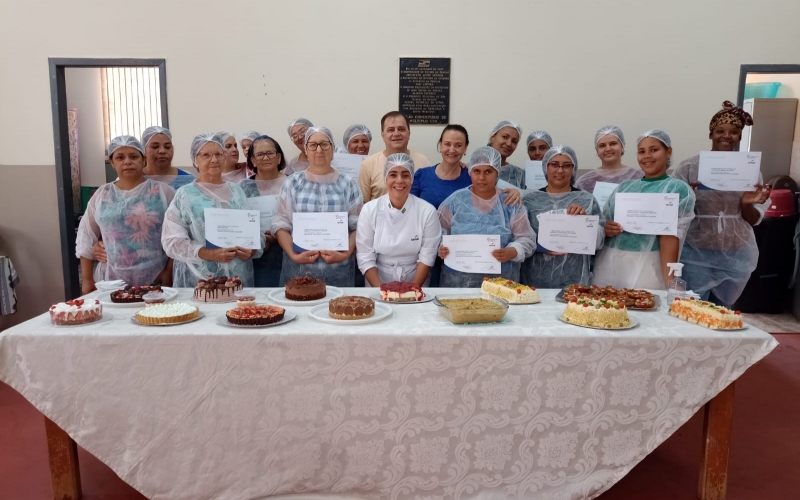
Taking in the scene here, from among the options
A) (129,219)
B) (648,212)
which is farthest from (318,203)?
(648,212)

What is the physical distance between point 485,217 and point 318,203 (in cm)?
118

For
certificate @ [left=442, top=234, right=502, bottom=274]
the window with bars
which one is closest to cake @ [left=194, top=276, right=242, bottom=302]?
certificate @ [left=442, top=234, right=502, bottom=274]

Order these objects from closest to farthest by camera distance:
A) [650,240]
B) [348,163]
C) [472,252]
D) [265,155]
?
[472,252] < [650,240] < [265,155] < [348,163]

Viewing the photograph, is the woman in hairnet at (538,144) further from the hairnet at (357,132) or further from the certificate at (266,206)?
the certificate at (266,206)

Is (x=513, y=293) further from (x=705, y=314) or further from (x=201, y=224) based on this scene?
(x=201, y=224)

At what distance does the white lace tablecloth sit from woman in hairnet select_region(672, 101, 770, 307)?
5.83ft

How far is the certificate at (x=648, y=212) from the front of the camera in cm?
329

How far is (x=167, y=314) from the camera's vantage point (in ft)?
8.02

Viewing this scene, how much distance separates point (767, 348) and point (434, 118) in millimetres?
4113

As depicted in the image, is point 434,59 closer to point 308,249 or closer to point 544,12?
point 544,12

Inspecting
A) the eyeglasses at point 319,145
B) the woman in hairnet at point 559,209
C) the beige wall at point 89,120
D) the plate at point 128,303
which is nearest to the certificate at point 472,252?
the woman in hairnet at point 559,209

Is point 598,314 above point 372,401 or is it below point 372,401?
above

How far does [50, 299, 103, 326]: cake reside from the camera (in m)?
2.42

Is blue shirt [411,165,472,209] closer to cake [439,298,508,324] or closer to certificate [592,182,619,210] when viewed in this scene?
certificate [592,182,619,210]
